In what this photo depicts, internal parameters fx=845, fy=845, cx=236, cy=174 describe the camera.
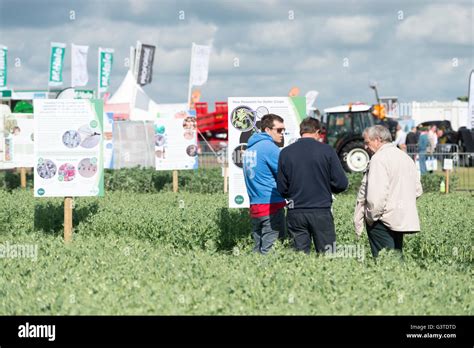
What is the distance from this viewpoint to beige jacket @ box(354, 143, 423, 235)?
8.43m

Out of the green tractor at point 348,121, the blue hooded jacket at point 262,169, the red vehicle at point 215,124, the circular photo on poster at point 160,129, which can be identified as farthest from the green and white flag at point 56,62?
the blue hooded jacket at point 262,169

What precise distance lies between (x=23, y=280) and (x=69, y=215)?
4.90 metres

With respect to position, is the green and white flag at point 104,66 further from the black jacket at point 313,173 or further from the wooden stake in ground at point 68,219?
the black jacket at point 313,173

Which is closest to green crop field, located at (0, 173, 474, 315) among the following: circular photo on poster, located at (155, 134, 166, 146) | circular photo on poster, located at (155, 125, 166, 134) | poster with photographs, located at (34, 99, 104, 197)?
poster with photographs, located at (34, 99, 104, 197)

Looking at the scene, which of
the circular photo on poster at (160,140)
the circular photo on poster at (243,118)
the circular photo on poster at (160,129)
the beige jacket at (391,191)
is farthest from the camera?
the circular photo on poster at (160,129)

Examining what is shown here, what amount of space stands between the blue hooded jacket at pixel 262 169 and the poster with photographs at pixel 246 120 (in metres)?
1.78

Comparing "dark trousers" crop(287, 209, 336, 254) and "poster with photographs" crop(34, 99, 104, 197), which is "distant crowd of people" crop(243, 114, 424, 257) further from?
"poster with photographs" crop(34, 99, 104, 197)

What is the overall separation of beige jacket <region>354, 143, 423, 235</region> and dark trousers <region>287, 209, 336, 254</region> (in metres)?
0.46

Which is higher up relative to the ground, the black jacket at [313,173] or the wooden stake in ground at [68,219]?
the black jacket at [313,173]

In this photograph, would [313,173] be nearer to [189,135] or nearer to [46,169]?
[46,169]

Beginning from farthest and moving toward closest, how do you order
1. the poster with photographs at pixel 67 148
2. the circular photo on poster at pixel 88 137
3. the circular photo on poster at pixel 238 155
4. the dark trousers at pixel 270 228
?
the circular photo on poster at pixel 88 137 → the poster with photographs at pixel 67 148 → the circular photo on poster at pixel 238 155 → the dark trousers at pixel 270 228

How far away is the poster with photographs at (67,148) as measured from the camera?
12211 millimetres

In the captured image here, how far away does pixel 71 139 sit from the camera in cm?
1231
